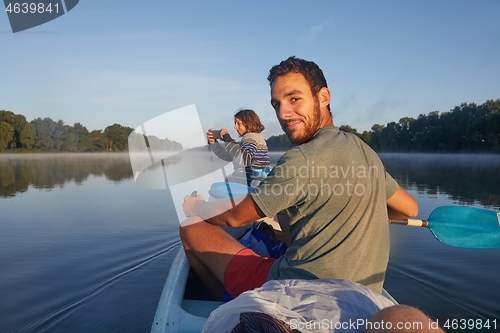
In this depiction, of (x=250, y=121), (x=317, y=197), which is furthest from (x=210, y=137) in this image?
(x=317, y=197)

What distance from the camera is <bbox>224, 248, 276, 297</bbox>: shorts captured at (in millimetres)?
2094

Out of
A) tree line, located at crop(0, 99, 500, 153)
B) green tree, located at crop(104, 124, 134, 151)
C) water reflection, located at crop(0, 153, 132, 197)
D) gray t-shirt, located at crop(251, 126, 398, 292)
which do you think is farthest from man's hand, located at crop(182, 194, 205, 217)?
green tree, located at crop(104, 124, 134, 151)

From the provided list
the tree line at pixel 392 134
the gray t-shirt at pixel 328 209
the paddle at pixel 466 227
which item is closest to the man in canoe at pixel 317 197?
the gray t-shirt at pixel 328 209

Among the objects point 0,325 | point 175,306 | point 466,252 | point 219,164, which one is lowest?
point 466,252

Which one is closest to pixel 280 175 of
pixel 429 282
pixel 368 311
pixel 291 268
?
pixel 291 268

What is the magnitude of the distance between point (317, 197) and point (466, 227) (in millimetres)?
2438

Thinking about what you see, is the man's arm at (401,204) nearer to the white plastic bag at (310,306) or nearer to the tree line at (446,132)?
the white plastic bag at (310,306)

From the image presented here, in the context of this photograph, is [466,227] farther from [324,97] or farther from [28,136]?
[28,136]

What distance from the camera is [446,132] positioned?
158 feet

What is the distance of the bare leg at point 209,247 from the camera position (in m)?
2.31

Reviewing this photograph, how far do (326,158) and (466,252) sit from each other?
434cm

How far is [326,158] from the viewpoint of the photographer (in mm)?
1719

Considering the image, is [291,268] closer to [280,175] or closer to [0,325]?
[280,175]

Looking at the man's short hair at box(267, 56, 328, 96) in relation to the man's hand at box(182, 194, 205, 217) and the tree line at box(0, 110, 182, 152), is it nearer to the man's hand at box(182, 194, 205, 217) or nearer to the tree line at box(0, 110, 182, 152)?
the man's hand at box(182, 194, 205, 217)
